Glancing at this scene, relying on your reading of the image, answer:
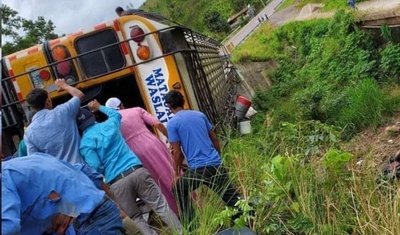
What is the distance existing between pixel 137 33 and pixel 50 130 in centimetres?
148

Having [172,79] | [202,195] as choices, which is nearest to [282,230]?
[202,195]

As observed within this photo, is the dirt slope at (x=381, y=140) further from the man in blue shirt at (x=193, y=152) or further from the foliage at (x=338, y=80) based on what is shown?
the man in blue shirt at (x=193, y=152)

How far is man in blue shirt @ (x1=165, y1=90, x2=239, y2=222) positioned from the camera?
4301 mm

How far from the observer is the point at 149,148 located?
4719 mm

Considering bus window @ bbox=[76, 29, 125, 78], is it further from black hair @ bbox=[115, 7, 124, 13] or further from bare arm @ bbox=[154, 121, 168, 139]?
black hair @ bbox=[115, 7, 124, 13]

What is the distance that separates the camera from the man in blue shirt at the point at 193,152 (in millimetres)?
4301

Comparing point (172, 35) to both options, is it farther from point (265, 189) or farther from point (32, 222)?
point (32, 222)

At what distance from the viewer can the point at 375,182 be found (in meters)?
3.73

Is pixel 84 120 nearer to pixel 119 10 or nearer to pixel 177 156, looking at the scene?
pixel 177 156

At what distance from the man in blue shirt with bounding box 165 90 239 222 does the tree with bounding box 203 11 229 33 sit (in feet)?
136

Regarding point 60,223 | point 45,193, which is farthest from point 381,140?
point 45,193

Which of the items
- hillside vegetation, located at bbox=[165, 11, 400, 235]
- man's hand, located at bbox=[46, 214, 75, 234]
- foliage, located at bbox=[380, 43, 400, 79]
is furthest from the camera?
foliage, located at bbox=[380, 43, 400, 79]

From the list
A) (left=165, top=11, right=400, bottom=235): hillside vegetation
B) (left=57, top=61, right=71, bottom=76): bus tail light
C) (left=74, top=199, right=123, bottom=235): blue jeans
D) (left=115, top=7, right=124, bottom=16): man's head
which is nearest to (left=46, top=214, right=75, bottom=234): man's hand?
(left=74, top=199, right=123, bottom=235): blue jeans

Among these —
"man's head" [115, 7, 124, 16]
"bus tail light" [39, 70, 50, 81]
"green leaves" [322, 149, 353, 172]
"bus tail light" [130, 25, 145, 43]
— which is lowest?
"green leaves" [322, 149, 353, 172]
